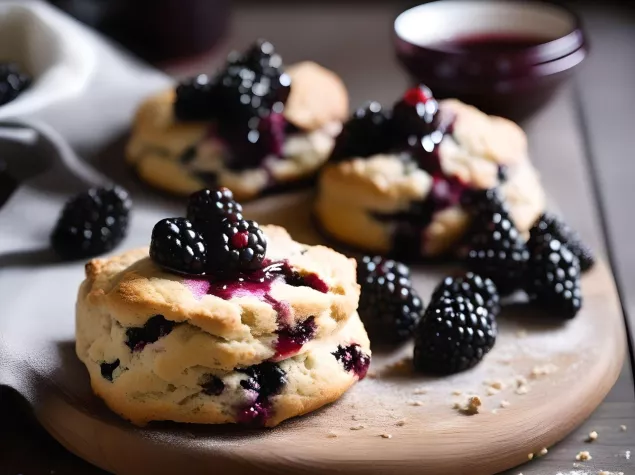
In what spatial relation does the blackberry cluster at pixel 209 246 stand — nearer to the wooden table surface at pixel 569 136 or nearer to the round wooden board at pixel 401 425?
the round wooden board at pixel 401 425

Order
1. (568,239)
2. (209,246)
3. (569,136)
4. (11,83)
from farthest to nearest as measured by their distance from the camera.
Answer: (569,136) < (11,83) < (568,239) < (209,246)

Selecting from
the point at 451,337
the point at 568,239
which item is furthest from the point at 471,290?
the point at 568,239

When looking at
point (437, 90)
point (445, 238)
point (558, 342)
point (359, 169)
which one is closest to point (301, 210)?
point (359, 169)

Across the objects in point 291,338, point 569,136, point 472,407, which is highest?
point 291,338

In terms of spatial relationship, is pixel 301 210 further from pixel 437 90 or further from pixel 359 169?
pixel 437 90

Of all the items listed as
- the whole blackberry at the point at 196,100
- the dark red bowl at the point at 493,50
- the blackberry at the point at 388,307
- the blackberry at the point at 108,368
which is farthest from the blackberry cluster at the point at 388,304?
the dark red bowl at the point at 493,50

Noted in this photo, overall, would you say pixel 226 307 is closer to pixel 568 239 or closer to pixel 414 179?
pixel 414 179
